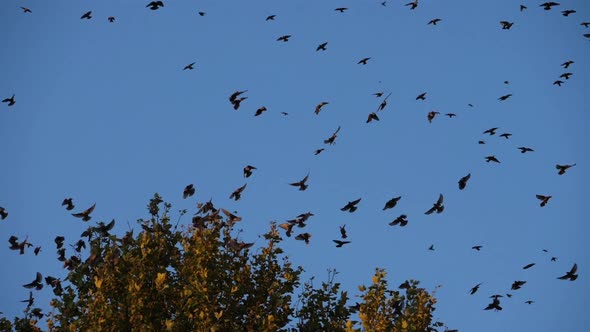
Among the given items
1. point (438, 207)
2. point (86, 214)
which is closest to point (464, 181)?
point (438, 207)

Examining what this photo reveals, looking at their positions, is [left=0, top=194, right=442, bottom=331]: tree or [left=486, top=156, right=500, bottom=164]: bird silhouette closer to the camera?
[left=0, top=194, right=442, bottom=331]: tree

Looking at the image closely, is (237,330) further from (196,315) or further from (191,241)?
(191,241)

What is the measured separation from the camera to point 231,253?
75.3 ft

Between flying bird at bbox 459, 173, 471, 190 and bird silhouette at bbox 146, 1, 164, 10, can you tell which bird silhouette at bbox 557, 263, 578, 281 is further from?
bird silhouette at bbox 146, 1, 164, 10

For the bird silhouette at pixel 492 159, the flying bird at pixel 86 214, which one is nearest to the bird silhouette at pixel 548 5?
the bird silhouette at pixel 492 159

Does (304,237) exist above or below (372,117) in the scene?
below

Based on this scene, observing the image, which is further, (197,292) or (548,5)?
(548,5)

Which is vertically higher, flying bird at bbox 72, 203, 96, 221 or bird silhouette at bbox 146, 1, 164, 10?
bird silhouette at bbox 146, 1, 164, 10

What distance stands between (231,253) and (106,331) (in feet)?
13.2

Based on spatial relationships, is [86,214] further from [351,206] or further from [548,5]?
[548,5]

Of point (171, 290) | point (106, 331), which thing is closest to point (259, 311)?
point (171, 290)

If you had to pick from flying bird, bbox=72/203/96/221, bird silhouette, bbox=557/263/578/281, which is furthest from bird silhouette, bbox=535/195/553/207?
flying bird, bbox=72/203/96/221

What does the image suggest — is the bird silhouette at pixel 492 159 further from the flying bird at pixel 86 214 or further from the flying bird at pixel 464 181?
the flying bird at pixel 86 214

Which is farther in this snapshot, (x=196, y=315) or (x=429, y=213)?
(x=429, y=213)
